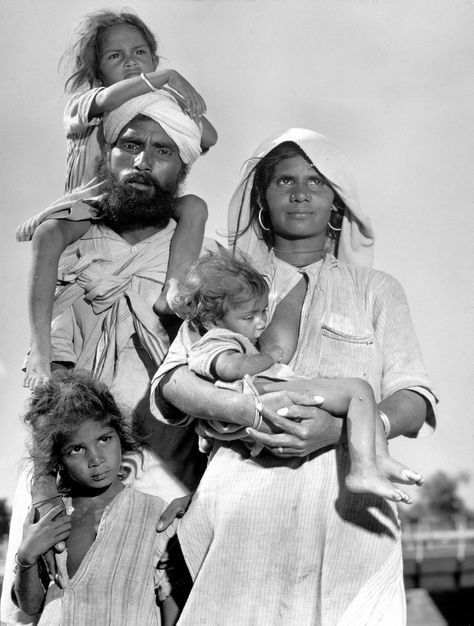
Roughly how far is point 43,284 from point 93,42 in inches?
54.5

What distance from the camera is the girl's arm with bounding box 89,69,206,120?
4.83 m

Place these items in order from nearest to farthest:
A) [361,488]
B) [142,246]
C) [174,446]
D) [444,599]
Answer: [361,488] → [174,446] → [142,246] → [444,599]

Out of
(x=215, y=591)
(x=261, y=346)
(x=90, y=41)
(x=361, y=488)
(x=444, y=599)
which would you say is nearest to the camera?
(x=361, y=488)

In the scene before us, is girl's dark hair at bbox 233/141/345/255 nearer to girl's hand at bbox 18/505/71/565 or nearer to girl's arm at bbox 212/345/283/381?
girl's arm at bbox 212/345/283/381

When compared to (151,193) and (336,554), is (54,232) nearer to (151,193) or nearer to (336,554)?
(151,193)

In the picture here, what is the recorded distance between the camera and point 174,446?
178 inches

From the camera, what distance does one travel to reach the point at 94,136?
17.0 feet

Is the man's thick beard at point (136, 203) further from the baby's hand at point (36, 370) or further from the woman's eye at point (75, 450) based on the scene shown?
the woman's eye at point (75, 450)

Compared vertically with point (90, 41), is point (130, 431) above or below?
below

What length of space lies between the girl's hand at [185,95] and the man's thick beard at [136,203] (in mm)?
316

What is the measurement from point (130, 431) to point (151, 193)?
1.05 metres

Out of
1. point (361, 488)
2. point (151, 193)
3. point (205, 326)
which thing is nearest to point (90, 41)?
point (151, 193)

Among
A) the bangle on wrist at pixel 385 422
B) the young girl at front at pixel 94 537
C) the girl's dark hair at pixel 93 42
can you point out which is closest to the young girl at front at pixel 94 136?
the girl's dark hair at pixel 93 42

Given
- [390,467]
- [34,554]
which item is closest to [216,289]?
[390,467]
